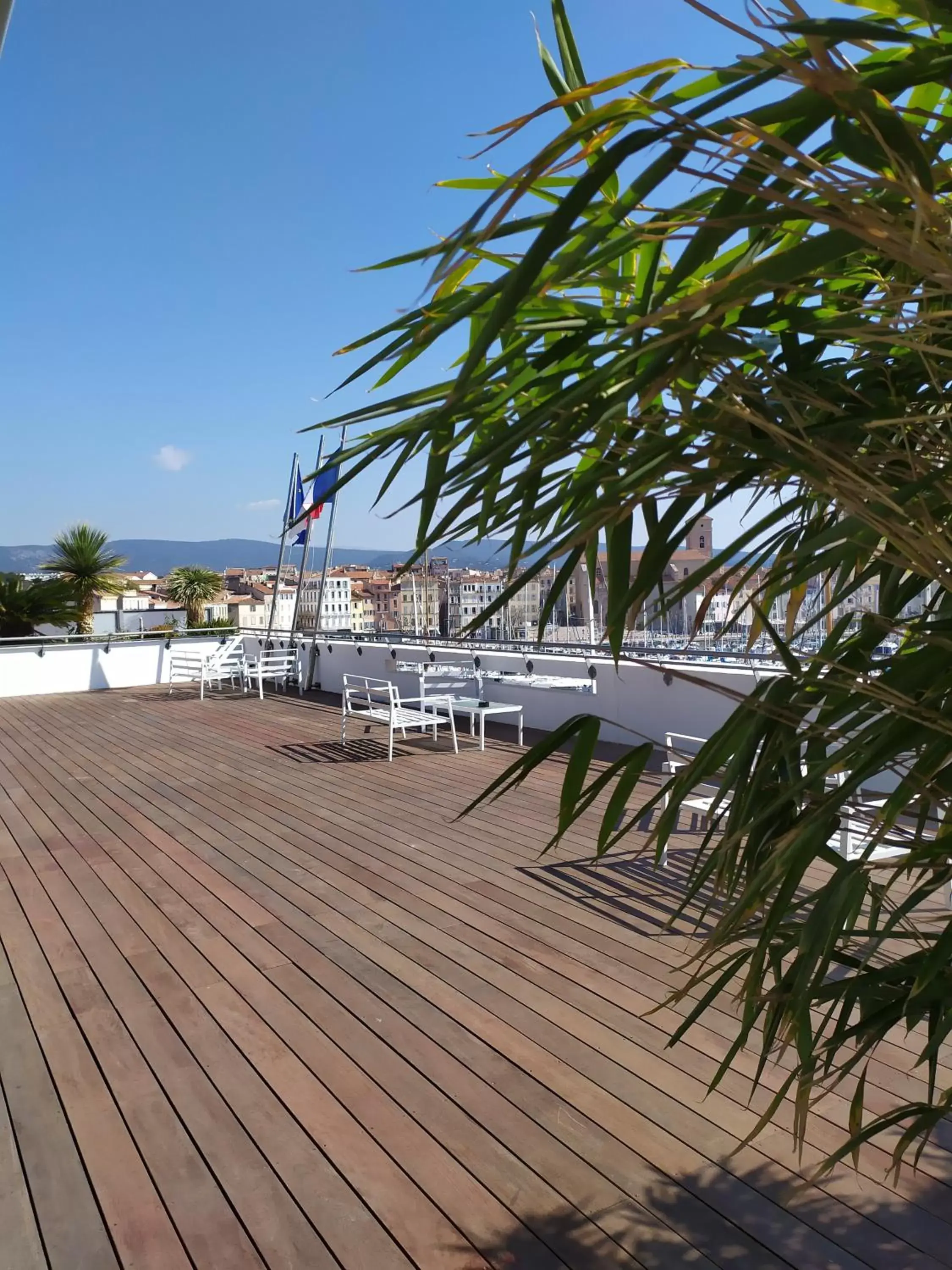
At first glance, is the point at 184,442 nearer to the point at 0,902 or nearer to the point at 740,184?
the point at 0,902

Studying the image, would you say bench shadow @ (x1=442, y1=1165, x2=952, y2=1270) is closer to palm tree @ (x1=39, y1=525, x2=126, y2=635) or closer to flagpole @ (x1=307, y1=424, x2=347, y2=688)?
flagpole @ (x1=307, y1=424, x2=347, y2=688)

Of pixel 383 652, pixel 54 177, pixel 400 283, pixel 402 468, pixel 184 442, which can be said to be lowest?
pixel 383 652

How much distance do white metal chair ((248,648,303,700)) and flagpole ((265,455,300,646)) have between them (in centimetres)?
68

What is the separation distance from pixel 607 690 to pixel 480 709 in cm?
109

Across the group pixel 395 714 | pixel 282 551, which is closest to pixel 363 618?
pixel 282 551

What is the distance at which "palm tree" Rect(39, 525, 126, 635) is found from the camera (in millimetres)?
15430

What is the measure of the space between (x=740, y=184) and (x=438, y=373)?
0.46 meters

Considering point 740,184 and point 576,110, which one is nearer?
point 740,184

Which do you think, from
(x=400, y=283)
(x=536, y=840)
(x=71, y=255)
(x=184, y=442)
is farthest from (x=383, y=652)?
(x=184, y=442)

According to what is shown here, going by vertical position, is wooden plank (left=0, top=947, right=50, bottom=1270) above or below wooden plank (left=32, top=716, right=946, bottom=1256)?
below

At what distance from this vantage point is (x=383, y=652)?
10641mm

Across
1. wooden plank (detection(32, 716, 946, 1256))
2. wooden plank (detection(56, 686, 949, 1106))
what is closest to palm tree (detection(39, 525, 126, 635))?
wooden plank (detection(56, 686, 949, 1106))

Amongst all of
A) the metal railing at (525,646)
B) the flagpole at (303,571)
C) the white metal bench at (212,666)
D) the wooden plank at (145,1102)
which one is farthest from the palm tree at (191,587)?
the wooden plank at (145,1102)

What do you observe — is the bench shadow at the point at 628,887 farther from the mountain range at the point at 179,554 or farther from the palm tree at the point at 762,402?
the mountain range at the point at 179,554
